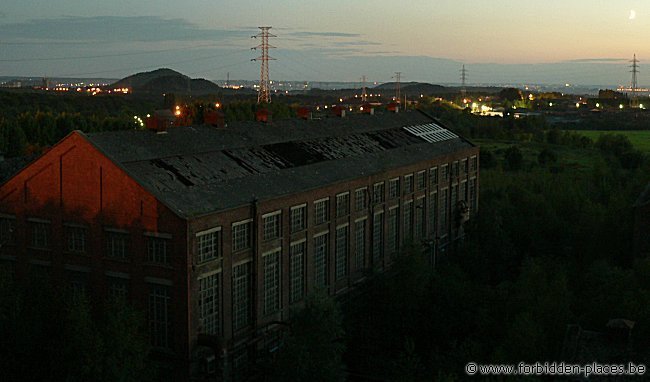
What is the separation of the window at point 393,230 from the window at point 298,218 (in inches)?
424

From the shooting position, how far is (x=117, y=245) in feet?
105

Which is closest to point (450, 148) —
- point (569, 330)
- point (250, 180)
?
point (250, 180)

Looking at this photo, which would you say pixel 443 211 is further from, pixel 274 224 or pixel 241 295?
pixel 241 295

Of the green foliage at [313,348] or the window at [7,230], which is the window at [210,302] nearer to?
the green foliage at [313,348]

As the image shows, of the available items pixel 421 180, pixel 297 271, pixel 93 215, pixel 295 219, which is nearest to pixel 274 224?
pixel 295 219

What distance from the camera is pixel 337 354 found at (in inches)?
1227

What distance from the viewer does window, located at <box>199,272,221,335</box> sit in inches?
1230

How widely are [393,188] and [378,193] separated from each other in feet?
7.73

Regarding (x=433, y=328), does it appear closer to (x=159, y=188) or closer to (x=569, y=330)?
(x=569, y=330)

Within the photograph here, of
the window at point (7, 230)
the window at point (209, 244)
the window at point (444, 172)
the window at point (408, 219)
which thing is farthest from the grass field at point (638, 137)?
the window at point (7, 230)

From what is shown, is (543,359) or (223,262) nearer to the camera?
(543,359)

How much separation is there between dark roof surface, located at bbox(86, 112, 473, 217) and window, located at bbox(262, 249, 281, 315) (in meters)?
2.92

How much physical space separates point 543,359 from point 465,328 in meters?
9.49

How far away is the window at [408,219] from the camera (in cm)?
5062
